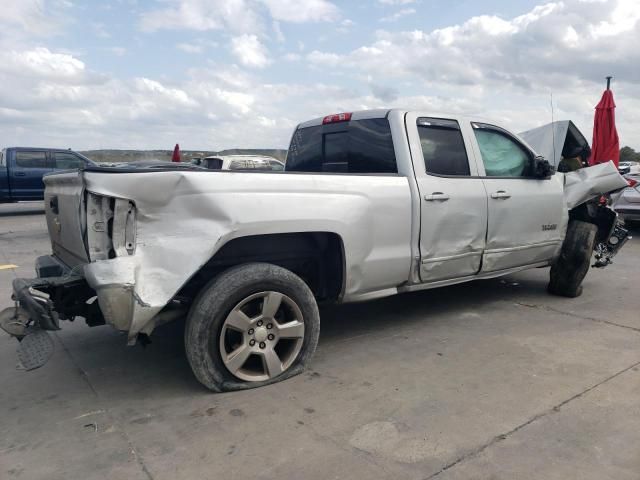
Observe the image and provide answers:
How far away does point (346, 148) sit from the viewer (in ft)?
15.3

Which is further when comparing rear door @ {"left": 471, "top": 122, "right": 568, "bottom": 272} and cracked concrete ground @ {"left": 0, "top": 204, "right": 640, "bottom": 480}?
rear door @ {"left": 471, "top": 122, "right": 568, "bottom": 272}

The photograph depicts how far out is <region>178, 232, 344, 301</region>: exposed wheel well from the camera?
3.57m

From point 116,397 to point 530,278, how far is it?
5110 mm

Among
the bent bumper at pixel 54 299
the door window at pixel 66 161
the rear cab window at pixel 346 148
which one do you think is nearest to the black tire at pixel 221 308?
the bent bumper at pixel 54 299

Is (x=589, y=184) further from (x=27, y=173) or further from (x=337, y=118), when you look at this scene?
(x=27, y=173)

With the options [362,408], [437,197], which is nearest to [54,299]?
[362,408]

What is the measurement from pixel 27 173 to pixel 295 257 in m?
13.7

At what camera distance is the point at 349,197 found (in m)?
3.73

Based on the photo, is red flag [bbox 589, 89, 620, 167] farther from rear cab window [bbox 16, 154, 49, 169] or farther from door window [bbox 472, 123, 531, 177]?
rear cab window [bbox 16, 154, 49, 169]

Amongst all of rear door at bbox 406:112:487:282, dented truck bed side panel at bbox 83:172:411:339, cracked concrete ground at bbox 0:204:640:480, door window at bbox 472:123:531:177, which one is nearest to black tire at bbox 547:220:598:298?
cracked concrete ground at bbox 0:204:640:480

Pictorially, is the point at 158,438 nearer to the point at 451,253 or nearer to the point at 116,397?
the point at 116,397

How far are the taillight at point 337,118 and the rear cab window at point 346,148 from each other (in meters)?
0.03

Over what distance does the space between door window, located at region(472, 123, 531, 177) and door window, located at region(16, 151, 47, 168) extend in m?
14.1

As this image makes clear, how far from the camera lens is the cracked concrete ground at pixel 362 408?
8.54 ft
